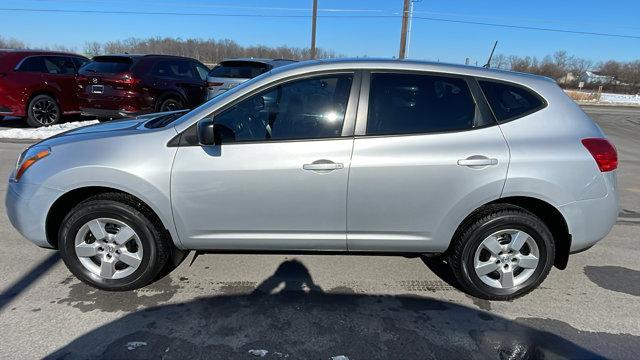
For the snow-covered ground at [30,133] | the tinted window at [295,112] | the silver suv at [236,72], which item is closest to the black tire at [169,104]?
the silver suv at [236,72]

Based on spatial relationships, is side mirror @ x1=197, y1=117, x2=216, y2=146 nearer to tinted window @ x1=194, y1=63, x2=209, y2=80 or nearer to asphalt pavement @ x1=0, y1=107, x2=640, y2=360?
asphalt pavement @ x1=0, y1=107, x2=640, y2=360

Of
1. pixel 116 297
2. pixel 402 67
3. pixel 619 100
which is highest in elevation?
pixel 402 67

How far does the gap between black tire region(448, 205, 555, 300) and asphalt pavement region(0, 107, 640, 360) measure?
10 cm

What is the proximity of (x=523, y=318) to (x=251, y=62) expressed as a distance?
28.5 feet

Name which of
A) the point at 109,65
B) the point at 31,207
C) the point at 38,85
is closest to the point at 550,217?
the point at 31,207

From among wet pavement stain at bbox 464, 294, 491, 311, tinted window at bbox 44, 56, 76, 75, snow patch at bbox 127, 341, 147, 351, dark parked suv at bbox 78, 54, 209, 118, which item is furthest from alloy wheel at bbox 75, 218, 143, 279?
tinted window at bbox 44, 56, 76, 75

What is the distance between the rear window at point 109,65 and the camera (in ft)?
33.3

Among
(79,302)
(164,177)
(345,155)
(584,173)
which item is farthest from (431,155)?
(79,302)

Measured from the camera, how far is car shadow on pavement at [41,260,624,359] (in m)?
2.72

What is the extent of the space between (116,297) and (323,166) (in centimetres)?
183

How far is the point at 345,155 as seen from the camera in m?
3.10

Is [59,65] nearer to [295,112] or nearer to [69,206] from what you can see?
[69,206]

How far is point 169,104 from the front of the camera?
10.9 meters

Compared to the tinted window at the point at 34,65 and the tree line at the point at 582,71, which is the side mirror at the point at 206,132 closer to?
the tinted window at the point at 34,65
